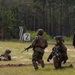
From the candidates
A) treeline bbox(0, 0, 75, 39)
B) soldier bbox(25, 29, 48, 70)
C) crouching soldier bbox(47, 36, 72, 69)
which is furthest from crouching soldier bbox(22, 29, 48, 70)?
treeline bbox(0, 0, 75, 39)

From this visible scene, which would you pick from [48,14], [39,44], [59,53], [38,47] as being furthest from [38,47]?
[48,14]

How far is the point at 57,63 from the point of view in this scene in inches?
525

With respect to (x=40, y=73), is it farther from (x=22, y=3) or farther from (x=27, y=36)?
(x=22, y=3)

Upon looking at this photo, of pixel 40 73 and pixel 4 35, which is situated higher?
pixel 40 73

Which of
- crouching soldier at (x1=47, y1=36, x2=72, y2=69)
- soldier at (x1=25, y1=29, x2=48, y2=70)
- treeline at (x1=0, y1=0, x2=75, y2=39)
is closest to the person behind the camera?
crouching soldier at (x1=47, y1=36, x2=72, y2=69)

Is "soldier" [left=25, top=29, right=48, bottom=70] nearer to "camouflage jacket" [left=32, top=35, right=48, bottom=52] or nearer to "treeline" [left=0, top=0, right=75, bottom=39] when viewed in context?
"camouflage jacket" [left=32, top=35, right=48, bottom=52]

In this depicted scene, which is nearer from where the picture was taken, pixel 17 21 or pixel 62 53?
pixel 62 53

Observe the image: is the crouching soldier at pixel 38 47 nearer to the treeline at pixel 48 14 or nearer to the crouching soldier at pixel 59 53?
the crouching soldier at pixel 59 53

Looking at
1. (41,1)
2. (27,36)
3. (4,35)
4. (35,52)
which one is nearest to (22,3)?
(41,1)

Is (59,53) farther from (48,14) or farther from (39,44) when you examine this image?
(48,14)

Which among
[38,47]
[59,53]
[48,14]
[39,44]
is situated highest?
[39,44]

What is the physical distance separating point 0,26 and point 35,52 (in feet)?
150

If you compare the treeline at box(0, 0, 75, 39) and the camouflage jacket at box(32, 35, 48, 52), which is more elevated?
the camouflage jacket at box(32, 35, 48, 52)

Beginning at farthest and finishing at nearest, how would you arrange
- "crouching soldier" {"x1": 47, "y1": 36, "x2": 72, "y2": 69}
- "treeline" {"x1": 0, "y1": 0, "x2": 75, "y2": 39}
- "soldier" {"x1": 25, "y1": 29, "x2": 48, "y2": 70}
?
"treeline" {"x1": 0, "y1": 0, "x2": 75, "y2": 39}, "soldier" {"x1": 25, "y1": 29, "x2": 48, "y2": 70}, "crouching soldier" {"x1": 47, "y1": 36, "x2": 72, "y2": 69}
